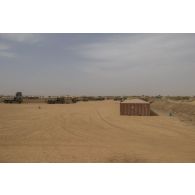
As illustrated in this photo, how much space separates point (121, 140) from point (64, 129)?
5.59 meters

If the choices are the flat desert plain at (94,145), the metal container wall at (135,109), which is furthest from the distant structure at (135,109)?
the flat desert plain at (94,145)

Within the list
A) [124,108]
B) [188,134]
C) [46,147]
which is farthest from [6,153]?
[124,108]

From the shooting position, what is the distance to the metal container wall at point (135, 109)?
31.0 metres

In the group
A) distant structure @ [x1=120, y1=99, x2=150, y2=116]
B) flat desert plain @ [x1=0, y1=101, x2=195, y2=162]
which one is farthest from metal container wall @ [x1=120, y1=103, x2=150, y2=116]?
flat desert plain @ [x1=0, y1=101, x2=195, y2=162]

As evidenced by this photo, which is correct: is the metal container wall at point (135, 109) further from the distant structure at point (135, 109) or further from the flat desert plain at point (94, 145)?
the flat desert plain at point (94, 145)

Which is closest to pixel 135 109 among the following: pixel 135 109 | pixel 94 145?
pixel 135 109

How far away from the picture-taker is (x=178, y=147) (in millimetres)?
14438

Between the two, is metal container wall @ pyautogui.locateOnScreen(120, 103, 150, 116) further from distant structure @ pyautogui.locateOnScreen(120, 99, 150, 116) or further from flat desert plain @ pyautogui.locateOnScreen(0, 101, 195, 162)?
flat desert plain @ pyautogui.locateOnScreen(0, 101, 195, 162)

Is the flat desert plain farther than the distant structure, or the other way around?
the distant structure

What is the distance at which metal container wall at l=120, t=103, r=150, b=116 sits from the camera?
31.0 m

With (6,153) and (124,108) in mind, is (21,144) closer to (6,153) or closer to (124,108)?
(6,153)

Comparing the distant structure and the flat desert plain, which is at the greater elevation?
the distant structure

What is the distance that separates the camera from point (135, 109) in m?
31.2

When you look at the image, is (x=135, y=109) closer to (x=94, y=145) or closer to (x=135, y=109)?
(x=135, y=109)
